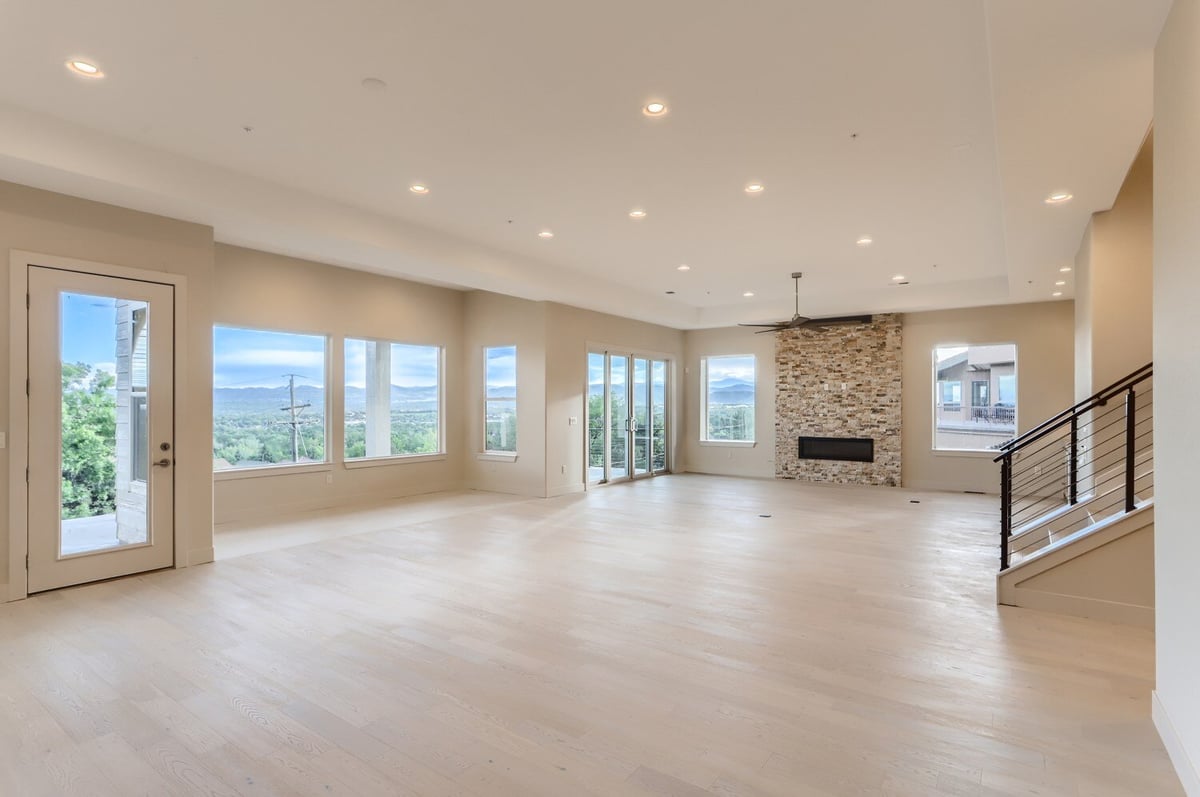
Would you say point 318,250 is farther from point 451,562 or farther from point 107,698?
point 107,698

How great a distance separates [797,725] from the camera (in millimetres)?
2541

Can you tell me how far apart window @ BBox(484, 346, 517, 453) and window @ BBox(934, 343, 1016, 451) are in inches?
264

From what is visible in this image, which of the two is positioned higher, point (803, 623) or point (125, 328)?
point (125, 328)

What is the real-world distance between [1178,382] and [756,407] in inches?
365

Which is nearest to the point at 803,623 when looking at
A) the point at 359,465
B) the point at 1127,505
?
the point at 1127,505

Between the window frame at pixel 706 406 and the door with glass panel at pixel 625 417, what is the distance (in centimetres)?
84

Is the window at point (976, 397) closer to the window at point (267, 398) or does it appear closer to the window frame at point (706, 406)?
the window frame at point (706, 406)

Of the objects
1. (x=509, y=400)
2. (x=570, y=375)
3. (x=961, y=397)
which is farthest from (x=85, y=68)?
(x=961, y=397)

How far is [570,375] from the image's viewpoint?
9.09m

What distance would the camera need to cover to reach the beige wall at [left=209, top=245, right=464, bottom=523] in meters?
6.81

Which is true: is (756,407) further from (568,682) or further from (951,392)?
(568,682)

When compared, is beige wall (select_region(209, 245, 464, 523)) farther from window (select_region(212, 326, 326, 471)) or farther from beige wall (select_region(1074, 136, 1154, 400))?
beige wall (select_region(1074, 136, 1154, 400))

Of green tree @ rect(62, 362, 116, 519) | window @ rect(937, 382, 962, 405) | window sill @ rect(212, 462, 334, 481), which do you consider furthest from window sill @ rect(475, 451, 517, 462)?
window @ rect(937, 382, 962, 405)

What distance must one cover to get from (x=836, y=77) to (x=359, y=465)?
7.04 m
